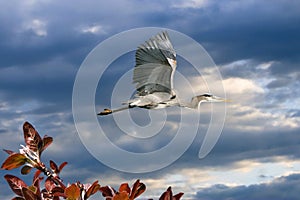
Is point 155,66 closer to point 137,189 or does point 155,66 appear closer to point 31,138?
point 31,138

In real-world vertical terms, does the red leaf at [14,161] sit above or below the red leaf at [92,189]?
above

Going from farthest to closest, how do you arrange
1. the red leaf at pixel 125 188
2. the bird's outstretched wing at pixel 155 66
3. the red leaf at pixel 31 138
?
1. the bird's outstretched wing at pixel 155 66
2. the red leaf at pixel 31 138
3. the red leaf at pixel 125 188

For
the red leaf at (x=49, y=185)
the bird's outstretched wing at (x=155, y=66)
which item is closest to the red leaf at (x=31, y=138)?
the red leaf at (x=49, y=185)

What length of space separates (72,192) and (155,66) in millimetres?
7587

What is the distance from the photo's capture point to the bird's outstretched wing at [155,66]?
9.95 metres

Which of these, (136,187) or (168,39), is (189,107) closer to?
(168,39)

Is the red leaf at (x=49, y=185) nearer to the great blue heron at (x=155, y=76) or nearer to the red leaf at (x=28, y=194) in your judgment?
the red leaf at (x=28, y=194)

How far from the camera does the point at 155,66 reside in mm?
10242

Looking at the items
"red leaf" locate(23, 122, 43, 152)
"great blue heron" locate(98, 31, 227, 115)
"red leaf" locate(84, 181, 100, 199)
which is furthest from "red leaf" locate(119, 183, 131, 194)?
"great blue heron" locate(98, 31, 227, 115)

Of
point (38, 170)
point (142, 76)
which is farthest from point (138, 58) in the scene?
point (38, 170)

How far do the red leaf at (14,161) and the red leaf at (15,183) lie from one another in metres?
0.06

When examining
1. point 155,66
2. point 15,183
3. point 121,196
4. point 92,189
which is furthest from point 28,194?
point 155,66

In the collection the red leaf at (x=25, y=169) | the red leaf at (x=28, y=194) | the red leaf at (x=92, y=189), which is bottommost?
the red leaf at (x=28, y=194)

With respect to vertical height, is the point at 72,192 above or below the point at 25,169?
below
